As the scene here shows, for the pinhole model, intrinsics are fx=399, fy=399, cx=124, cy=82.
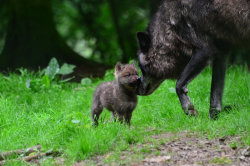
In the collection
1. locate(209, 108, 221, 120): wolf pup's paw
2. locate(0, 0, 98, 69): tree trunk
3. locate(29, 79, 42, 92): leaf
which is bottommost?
locate(209, 108, 221, 120): wolf pup's paw

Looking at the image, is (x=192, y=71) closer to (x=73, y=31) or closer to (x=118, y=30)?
(x=118, y=30)

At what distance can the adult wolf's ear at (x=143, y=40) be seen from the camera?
6734 mm

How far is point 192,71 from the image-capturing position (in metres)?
6.04

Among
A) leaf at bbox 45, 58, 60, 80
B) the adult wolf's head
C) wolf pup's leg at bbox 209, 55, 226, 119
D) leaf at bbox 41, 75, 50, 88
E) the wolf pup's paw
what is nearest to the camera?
the wolf pup's paw

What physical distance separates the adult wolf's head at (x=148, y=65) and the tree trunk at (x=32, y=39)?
16.5 feet

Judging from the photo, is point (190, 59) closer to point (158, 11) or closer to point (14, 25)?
point (158, 11)

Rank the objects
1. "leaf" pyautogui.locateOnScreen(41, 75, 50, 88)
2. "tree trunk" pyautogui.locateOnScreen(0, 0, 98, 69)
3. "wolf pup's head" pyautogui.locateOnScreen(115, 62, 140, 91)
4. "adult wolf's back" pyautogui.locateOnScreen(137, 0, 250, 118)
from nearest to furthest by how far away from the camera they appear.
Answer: "adult wolf's back" pyautogui.locateOnScreen(137, 0, 250, 118), "wolf pup's head" pyautogui.locateOnScreen(115, 62, 140, 91), "leaf" pyautogui.locateOnScreen(41, 75, 50, 88), "tree trunk" pyautogui.locateOnScreen(0, 0, 98, 69)

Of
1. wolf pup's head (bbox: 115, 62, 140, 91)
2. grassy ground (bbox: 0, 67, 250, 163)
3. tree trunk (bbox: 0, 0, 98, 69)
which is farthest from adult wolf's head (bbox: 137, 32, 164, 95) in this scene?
tree trunk (bbox: 0, 0, 98, 69)

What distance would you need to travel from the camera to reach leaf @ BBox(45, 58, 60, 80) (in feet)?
29.6

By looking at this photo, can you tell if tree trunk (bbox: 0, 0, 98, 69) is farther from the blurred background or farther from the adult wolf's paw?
the adult wolf's paw

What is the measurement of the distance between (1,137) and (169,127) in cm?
243

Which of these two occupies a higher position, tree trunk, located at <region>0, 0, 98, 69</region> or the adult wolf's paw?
tree trunk, located at <region>0, 0, 98, 69</region>

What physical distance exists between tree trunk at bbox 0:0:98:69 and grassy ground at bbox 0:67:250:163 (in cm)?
220

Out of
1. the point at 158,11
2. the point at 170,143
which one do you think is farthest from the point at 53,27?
the point at 170,143
